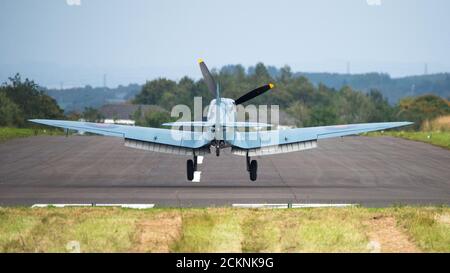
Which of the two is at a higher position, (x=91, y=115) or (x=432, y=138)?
(x=91, y=115)

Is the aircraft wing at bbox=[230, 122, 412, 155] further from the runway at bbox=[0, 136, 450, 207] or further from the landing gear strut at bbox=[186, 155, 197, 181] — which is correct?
the landing gear strut at bbox=[186, 155, 197, 181]

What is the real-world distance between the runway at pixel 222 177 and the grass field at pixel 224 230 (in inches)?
164

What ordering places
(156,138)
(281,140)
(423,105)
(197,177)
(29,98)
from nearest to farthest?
(156,138) → (281,140) → (197,177) → (29,98) → (423,105)

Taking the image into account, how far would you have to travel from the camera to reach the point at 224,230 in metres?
19.0

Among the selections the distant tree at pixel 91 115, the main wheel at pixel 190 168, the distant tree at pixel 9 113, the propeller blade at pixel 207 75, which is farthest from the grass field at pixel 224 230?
the distant tree at pixel 91 115

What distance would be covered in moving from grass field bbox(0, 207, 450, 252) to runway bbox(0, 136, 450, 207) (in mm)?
4174

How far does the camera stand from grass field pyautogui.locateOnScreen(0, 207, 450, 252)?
687 inches

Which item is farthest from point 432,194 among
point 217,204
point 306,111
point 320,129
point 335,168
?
point 306,111

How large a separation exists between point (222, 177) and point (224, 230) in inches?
638

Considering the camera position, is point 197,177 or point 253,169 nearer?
point 253,169

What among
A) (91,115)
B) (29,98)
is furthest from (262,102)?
(29,98)

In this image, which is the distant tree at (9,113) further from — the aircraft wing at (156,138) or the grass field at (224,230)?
the grass field at (224,230)

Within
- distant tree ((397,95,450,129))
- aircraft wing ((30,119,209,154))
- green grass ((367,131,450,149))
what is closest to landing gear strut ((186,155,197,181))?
aircraft wing ((30,119,209,154))

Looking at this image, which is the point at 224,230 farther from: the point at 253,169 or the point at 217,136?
the point at 253,169
